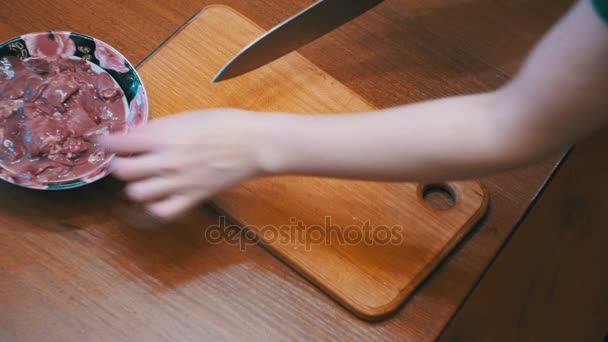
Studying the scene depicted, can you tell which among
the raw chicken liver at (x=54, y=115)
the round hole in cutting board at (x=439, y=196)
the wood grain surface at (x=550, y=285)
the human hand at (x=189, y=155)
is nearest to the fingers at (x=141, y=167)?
the human hand at (x=189, y=155)

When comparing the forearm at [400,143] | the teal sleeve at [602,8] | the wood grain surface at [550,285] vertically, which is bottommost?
the wood grain surface at [550,285]

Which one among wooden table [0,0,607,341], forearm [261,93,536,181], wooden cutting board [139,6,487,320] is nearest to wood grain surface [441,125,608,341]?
wooden table [0,0,607,341]

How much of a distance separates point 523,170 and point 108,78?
678 millimetres

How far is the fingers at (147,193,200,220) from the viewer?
636mm

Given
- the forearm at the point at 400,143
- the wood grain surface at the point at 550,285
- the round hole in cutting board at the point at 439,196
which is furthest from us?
the wood grain surface at the point at 550,285

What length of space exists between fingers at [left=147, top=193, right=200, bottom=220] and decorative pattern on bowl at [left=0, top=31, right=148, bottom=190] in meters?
0.16

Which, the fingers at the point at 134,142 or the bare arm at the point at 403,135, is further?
the fingers at the point at 134,142

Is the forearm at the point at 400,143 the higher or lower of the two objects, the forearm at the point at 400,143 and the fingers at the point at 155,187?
the higher

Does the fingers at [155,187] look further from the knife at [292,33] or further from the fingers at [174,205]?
the knife at [292,33]

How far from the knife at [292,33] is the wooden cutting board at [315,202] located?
0.23ft

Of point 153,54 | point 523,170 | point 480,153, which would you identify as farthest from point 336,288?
point 153,54

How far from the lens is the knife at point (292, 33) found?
2.41 feet

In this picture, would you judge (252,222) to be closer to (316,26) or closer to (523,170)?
(316,26)

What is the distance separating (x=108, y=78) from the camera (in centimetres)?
77
